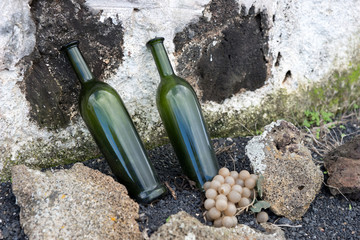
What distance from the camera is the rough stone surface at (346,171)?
1791mm

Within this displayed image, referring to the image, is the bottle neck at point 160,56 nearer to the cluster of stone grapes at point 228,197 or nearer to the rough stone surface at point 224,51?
the rough stone surface at point 224,51

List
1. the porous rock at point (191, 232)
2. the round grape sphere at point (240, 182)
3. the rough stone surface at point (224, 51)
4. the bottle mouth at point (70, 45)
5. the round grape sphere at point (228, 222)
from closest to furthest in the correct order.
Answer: the porous rock at point (191, 232) < the round grape sphere at point (228, 222) < the bottle mouth at point (70, 45) < the round grape sphere at point (240, 182) < the rough stone surface at point (224, 51)

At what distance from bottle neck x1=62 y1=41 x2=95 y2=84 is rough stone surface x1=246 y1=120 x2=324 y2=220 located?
2.86 ft

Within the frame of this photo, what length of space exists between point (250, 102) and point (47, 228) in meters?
1.44

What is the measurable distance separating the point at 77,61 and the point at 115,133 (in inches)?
14.8

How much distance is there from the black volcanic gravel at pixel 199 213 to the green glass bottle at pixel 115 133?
0.11 metres

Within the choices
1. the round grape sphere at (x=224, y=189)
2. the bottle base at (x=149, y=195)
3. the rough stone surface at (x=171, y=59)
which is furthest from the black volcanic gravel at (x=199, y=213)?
the rough stone surface at (x=171, y=59)

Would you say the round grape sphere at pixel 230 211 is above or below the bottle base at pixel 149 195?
below

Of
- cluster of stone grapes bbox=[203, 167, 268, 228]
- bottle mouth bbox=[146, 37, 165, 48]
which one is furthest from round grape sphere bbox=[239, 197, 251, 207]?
bottle mouth bbox=[146, 37, 165, 48]

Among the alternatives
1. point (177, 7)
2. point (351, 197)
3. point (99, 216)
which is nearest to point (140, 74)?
point (177, 7)

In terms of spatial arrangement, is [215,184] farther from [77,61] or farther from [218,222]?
[77,61]

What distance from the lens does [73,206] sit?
1.48 meters

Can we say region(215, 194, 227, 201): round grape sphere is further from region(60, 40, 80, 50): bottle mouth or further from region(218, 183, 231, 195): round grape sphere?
region(60, 40, 80, 50): bottle mouth

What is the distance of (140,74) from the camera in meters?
2.04
